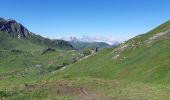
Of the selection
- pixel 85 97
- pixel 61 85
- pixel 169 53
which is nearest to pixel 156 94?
pixel 85 97

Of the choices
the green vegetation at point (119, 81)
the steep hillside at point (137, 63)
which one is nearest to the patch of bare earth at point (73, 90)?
the green vegetation at point (119, 81)

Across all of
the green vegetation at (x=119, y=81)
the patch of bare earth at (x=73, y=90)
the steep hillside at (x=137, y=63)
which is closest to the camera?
the patch of bare earth at (x=73, y=90)

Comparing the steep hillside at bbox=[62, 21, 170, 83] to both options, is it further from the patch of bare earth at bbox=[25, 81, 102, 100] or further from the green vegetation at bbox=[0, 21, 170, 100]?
the patch of bare earth at bbox=[25, 81, 102, 100]

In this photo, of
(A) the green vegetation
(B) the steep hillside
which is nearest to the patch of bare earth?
(A) the green vegetation

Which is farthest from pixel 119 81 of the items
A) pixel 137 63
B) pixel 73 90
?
pixel 137 63

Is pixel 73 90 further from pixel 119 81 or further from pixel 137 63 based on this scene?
pixel 137 63

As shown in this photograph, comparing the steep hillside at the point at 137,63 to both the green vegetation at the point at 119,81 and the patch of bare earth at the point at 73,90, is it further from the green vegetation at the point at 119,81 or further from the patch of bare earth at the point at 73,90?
the patch of bare earth at the point at 73,90

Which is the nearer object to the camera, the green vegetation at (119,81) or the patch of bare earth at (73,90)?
the patch of bare earth at (73,90)

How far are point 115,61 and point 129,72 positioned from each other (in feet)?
95.7

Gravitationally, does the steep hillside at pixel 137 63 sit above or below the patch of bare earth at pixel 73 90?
above

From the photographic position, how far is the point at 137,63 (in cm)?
12262

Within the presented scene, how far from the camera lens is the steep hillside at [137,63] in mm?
95450

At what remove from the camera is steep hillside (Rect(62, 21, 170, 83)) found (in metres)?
95.4

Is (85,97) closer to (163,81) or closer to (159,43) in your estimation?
(163,81)
